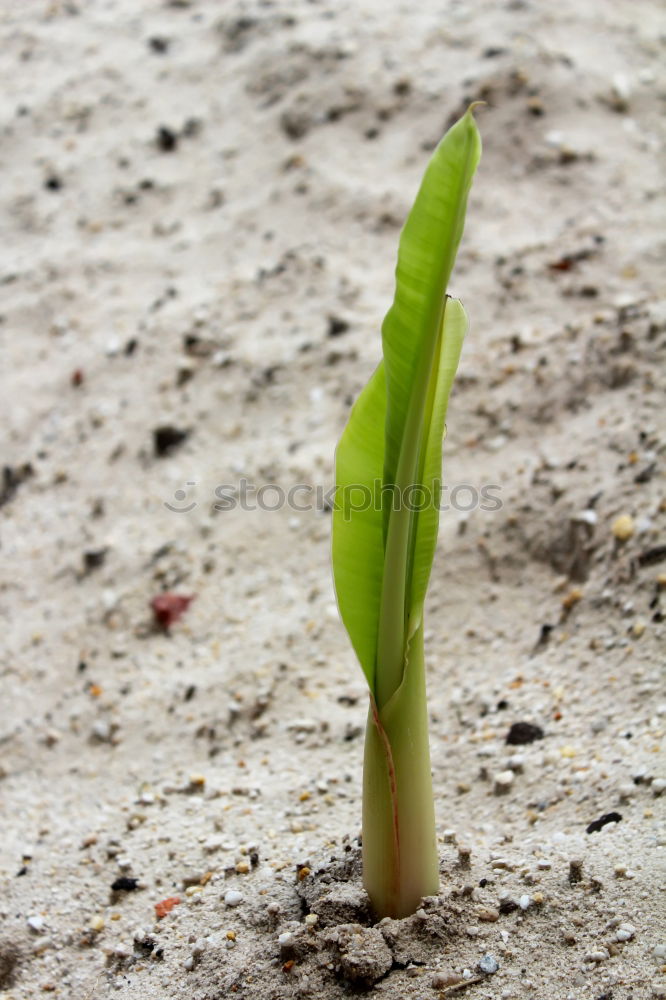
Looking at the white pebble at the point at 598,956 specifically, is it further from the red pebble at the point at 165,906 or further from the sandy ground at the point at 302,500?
the red pebble at the point at 165,906

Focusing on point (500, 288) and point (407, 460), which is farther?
point (500, 288)

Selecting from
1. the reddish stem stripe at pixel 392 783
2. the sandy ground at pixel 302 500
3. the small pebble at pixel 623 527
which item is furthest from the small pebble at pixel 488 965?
the small pebble at pixel 623 527

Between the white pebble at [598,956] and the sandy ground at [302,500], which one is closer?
the white pebble at [598,956]

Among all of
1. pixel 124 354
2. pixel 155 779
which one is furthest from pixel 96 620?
pixel 124 354

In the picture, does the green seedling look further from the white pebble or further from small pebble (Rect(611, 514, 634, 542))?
small pebble (Rect(611, 514, 634, 542))

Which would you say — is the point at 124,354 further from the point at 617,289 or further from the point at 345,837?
the point at 345,837

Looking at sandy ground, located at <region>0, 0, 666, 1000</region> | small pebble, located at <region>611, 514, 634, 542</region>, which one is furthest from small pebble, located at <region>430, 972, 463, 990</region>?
small pebble, located at <region>611, 514, 634, 542</region>
